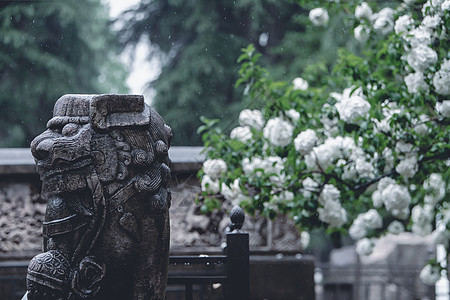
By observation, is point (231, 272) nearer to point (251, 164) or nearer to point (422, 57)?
point (251, 164)

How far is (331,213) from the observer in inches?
238

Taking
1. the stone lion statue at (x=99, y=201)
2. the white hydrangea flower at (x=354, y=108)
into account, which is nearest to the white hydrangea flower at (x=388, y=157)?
the white hydrangea flower at (x=354, y=108)

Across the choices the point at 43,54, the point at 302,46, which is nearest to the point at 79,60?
the point at 43,54

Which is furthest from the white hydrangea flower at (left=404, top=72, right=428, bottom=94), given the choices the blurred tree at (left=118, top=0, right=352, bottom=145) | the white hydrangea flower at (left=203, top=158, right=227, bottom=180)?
the blurred tree at (left=118, top=0, right=352, bottom=145)

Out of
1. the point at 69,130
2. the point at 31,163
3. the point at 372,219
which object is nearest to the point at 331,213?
the point at 372,219

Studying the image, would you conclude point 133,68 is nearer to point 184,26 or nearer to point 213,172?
point 184,26

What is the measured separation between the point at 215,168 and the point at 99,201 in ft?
8.20

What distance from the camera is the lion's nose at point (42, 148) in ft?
11.9

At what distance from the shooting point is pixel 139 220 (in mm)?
3723

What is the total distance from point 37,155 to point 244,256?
1532 mm

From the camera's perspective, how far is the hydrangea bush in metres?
5.39

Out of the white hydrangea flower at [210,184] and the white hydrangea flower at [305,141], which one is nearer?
the white hydrangea flower at [305,141]

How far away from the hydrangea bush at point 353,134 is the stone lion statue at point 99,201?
2.20 meters

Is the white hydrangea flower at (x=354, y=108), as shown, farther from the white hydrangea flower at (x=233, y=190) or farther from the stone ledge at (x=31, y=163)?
the stone ledge at (x=31, y=163)
